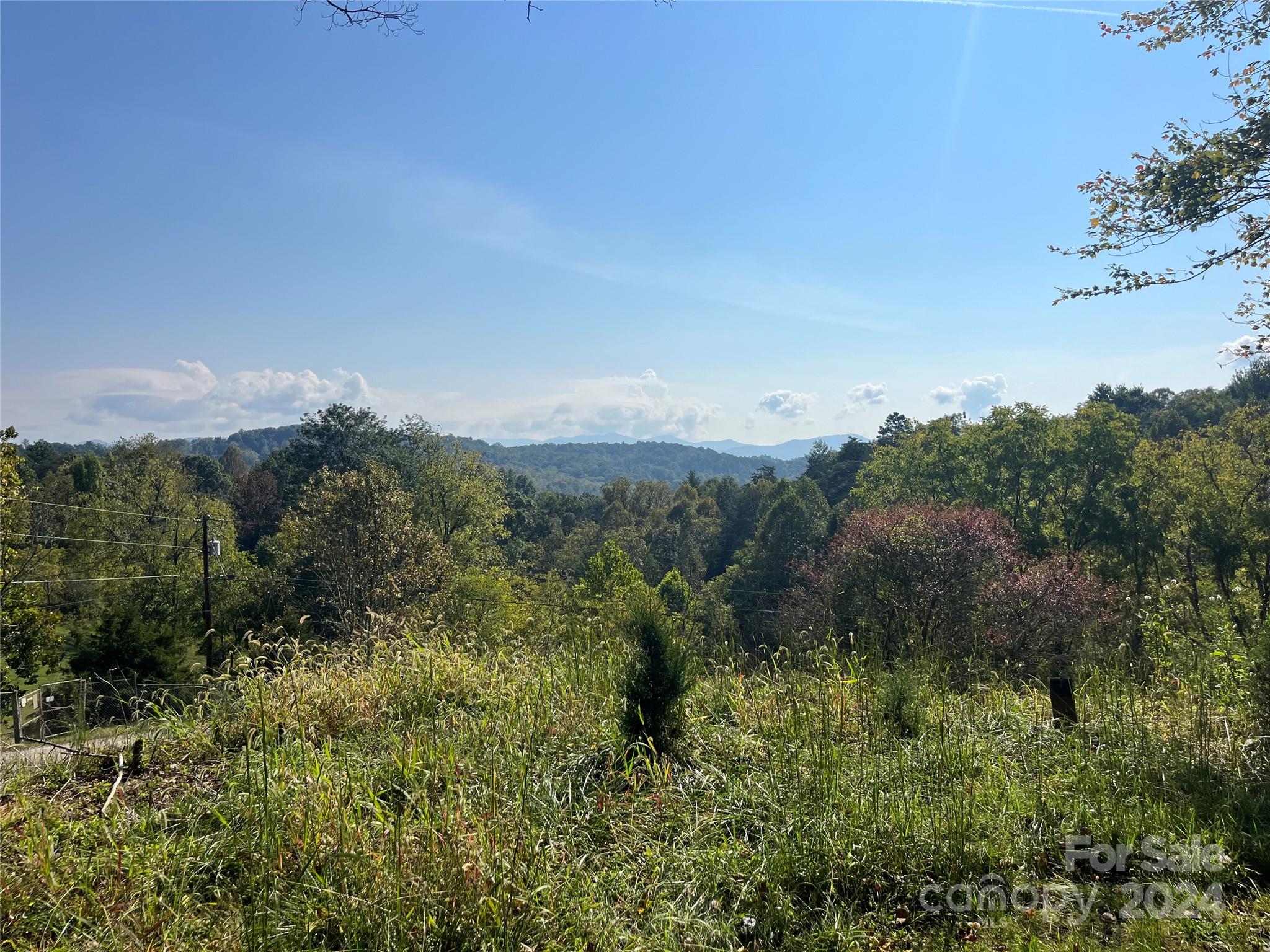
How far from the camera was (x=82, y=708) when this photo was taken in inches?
158

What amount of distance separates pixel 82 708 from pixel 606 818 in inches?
128

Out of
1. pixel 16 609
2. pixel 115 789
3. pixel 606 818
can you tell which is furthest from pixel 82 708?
pixel 16 609

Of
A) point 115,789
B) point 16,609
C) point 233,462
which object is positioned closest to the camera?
point 115,789

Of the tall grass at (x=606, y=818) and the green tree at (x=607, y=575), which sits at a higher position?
the tall grass at (x=606, y=818)

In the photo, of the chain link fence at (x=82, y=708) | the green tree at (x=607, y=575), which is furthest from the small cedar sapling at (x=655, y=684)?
the green tree at (x=607, y=575)

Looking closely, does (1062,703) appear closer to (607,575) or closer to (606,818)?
(606,818)

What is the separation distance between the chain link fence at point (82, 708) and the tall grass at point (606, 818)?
297 millimetres

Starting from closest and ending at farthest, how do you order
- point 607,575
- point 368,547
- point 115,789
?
1. point 115,789
2. point 368,547
3. point 607,575

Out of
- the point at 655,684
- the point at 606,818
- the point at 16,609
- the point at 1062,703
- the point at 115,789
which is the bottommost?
the point at 16,609

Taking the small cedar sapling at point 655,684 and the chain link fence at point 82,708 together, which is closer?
the small cedar sapling at point 655,684

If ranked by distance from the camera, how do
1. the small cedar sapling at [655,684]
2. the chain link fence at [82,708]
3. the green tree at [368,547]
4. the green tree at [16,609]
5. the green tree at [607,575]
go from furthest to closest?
the green tree at [607,575] < the green tree at [368,547] < the green tree at [16,609] < the chain link fence at [82,708] < the small cedar sapling at [655,684]

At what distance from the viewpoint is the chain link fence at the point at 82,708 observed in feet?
13.7

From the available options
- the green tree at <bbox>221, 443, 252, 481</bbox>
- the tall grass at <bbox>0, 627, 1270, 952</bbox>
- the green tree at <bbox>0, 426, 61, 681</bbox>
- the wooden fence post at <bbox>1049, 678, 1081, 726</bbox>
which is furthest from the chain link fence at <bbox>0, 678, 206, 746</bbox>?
the green tree at <bbox>221, 443, 252, 481</bbox>

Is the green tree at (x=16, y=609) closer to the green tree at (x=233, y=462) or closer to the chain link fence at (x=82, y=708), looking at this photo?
the chain link fence at (x=82, y=708)
